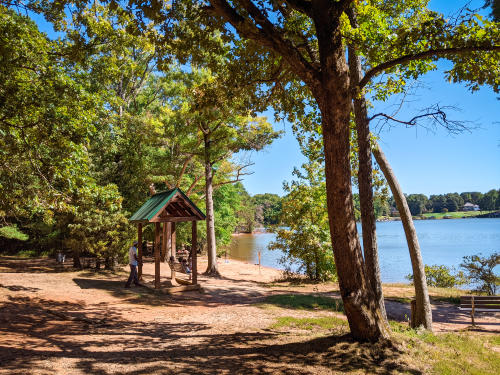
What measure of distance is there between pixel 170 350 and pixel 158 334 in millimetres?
1382

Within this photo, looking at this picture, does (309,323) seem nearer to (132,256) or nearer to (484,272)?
(132,256)

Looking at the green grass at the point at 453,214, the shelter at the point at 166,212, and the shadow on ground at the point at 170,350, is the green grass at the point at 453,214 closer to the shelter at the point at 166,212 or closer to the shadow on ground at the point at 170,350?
the shelter at the point at 166,212

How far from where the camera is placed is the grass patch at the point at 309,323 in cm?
750

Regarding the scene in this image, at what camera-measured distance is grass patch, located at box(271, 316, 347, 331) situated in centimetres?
750

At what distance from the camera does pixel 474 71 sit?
620cm

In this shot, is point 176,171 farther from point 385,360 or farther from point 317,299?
point 385,360

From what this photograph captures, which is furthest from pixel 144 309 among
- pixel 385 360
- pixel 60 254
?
pixel 60 254

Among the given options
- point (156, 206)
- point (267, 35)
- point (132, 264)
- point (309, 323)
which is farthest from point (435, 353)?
point (132, 264)

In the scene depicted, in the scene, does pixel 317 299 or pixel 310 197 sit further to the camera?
pixel 310 197

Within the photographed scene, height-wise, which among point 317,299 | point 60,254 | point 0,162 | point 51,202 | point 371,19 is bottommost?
point 317,299

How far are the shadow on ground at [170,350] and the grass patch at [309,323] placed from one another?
93cm

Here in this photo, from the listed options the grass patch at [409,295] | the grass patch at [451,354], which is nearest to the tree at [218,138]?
the grass patch at [409,295]

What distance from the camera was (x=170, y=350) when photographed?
5.95 metres

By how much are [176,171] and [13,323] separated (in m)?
14.9
